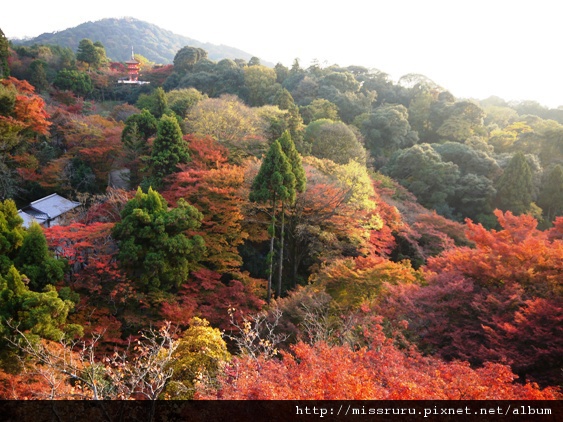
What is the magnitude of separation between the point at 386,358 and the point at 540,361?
128 inches

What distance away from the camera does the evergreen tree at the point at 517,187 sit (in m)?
23.4

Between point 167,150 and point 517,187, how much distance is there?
72.4ft

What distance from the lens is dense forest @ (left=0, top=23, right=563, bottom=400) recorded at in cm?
700

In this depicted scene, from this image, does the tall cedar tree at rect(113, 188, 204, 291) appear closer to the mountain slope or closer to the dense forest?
the dense forest

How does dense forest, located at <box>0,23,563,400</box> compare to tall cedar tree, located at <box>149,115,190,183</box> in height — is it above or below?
below

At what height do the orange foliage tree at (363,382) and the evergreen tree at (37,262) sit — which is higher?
the orange foliage tree at (363,382)

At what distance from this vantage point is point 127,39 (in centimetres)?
10812

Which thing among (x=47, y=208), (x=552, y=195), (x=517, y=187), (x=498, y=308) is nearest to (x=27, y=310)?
(x=498, y=308)

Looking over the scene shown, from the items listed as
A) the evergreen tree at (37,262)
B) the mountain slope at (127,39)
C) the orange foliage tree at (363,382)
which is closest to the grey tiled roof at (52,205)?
the evergreen tree at (37,262)

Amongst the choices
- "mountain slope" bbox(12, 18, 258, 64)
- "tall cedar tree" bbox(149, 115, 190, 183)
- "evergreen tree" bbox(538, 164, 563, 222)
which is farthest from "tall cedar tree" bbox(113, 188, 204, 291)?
"mountain slope" bbox(12, 18, 258, 64)

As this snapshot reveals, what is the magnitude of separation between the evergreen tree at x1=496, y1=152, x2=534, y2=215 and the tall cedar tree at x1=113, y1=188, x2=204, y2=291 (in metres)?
21.1

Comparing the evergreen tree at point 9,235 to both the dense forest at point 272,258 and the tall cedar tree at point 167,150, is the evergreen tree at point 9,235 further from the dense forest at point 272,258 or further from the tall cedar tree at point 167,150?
the tall cedar tree at point 167,150

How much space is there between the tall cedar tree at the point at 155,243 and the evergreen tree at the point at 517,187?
69.3 feet
